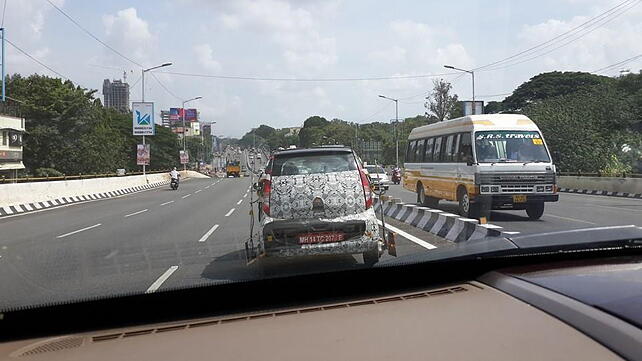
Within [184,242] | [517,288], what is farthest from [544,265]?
[184,242]

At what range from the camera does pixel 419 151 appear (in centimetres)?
1778

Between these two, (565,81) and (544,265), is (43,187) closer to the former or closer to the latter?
(544,265)

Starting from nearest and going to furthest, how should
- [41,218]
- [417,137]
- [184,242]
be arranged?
1. [184,242]
2. [41,218]
3. [417,137]

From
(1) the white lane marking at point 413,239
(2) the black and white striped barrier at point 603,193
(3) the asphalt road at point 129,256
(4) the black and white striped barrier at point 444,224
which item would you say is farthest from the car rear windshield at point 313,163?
(2) the black and white striped barrier at point 603,193

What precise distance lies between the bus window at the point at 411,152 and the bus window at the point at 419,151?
40cm

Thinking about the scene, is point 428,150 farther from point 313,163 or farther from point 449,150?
point 313,163

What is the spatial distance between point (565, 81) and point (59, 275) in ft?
121

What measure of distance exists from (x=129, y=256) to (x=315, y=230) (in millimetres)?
3195

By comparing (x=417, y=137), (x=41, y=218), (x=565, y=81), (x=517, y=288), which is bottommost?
(x=41, y=218)

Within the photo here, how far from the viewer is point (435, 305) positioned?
2.69 m

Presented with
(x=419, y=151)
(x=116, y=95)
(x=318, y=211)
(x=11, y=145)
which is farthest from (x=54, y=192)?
(x=116, y=95)

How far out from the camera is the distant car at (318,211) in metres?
6.48

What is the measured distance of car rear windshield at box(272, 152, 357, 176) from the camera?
701 cm

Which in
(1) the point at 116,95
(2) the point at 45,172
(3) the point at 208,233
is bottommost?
(3) the point at 208,233
